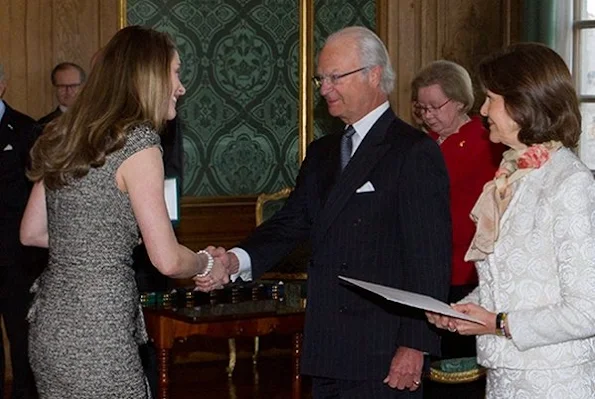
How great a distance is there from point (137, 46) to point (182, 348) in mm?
4471

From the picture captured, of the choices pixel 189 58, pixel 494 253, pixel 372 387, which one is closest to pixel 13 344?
pixel 189 58

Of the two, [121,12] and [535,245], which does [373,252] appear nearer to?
[535,245]

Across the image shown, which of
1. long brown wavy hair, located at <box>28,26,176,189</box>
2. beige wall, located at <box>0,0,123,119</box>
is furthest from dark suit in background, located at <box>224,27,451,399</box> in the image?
beige wall, located at <box>0,0,123,119</box>

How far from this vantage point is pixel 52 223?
325 centimetres

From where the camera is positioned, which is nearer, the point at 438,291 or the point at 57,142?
the point at 57,142

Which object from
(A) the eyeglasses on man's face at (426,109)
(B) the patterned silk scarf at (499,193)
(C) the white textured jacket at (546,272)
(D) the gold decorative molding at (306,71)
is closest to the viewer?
(C) the white textured jacket at (546,272)

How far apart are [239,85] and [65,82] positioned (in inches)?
50.6

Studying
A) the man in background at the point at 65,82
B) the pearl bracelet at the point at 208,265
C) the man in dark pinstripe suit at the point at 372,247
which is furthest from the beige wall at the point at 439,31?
the pearl bracelet at the point at 208,265

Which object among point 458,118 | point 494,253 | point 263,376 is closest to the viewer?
point 494,253

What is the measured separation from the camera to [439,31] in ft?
27.1

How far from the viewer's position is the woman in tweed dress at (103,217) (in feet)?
10.3

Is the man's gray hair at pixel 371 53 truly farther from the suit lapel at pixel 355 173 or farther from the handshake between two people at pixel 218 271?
the handshake between two people at pixel 218 271

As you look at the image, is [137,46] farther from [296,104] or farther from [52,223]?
[296,104]

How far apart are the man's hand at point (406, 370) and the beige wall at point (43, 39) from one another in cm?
402
